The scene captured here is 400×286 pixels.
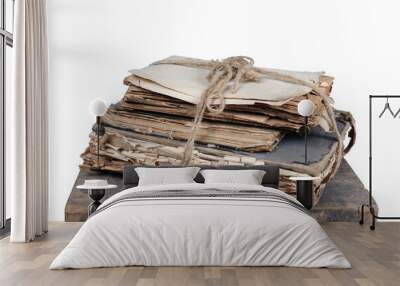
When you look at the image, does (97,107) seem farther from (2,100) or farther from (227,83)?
(227,83)

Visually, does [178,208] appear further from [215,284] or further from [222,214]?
[215,284]

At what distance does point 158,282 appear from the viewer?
4.21 meters

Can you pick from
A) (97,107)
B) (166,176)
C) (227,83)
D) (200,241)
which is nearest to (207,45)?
(227,83)

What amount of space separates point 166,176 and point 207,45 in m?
1.82

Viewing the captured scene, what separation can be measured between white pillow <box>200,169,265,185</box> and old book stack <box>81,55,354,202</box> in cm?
31

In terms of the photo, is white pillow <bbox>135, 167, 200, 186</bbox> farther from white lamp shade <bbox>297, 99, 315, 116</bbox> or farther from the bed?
the bed

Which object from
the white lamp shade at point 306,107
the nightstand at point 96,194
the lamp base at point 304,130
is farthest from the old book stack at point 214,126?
the nightstand at point 96,194

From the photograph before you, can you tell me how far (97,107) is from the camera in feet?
24.4

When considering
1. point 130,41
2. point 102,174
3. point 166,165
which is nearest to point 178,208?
point 166,165

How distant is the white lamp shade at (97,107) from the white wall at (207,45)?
393mm

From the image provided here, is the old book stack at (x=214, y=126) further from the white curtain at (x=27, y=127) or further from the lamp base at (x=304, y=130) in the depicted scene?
the white curtain at (x=27, y=127)

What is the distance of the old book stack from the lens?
7.20 metres

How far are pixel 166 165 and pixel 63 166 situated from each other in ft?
4.62

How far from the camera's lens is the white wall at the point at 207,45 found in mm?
7762
